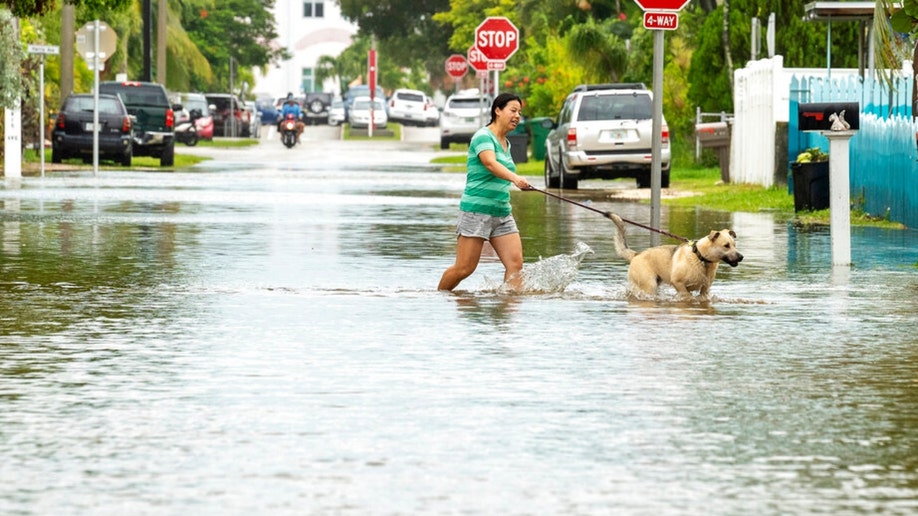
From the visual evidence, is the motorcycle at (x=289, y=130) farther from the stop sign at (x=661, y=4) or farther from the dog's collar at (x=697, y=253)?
the dog's collar at (x=697, y=253)

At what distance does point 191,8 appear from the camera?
89.6m

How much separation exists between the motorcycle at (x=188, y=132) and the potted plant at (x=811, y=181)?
43471mm

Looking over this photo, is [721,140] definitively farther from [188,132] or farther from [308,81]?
[308,81]

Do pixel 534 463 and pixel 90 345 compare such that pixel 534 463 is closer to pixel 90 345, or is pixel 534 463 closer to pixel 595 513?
pixel 595 513

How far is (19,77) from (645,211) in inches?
603

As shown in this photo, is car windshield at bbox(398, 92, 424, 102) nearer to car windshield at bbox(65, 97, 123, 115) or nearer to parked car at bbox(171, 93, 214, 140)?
parked car at bbox(171, 93, 214, 140)

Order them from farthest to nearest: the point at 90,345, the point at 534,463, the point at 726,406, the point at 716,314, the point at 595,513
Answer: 1. the point at 716,314
2. the point at 90,345
3. the point at 726,406
4. the point at 534,463
5. the point at 595,513

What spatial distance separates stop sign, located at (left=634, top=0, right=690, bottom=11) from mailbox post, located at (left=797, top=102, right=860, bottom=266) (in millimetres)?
1349

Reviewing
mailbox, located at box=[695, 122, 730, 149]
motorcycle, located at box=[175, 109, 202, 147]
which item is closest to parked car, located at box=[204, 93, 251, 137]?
motorcycle, located at box=[175, 109, 202, 147]

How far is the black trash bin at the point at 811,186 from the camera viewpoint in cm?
2530

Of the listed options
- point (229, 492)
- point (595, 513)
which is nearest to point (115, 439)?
point (229, 492)

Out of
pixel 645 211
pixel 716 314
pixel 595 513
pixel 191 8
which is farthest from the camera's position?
pixel 191 8

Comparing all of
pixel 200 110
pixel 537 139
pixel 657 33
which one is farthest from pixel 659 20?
pixel 200 110

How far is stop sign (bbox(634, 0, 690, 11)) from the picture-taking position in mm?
17141
